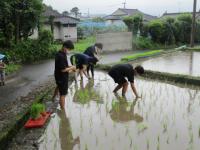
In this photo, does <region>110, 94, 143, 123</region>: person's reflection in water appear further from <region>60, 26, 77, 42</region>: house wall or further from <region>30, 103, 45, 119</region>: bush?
<region>60, 26, 77, 42</region>: house wall

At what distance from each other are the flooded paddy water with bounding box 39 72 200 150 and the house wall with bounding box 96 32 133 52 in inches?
504

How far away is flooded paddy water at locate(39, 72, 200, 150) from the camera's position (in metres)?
5.82

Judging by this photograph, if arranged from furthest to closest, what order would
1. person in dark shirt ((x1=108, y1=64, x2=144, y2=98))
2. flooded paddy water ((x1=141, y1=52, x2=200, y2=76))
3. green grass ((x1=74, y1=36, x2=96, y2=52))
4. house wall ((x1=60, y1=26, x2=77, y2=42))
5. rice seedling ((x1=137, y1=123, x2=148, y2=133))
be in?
house wall ((x1=60, y1=26, x2=77, y2=42)) < green grass ((x1=74, y1=36, x2=96, y2=52)) < flooded paddy water ((x1=141, y1=52, x2=200, y2=76)) < person in dark shirt ((x1=108, y1=64, x2=144, y2=98)) < rice seedling ((x1=137, y1=123, x2=148, y2=133))

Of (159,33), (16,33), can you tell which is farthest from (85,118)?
(159,33)

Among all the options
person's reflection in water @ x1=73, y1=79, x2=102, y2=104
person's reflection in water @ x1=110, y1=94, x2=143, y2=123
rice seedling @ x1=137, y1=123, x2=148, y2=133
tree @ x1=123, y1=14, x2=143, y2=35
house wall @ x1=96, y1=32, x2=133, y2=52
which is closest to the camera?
rice seedling @ x1=137, y1=123, x2=148, y2=133

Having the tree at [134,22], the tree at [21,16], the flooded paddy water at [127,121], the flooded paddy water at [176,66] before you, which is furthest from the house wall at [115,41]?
the flooded paddy water at [127,121]

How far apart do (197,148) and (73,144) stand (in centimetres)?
222

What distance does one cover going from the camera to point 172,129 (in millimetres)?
6426

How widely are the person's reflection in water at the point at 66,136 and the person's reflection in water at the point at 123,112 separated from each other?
111 centimetres

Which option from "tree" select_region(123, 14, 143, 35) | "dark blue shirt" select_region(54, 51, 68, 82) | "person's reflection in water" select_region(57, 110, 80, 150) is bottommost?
"person's reflection in water" select_region(57, 110, 80, 150)

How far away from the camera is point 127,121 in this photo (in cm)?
712

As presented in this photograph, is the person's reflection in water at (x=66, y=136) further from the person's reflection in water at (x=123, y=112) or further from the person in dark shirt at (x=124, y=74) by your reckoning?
the person in dark shirt at (x=124, y=74)

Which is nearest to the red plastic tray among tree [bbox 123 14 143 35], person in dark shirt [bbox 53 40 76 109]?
person in dark shirt [bbox 53 40 76 109]

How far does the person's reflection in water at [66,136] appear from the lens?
583 cm
